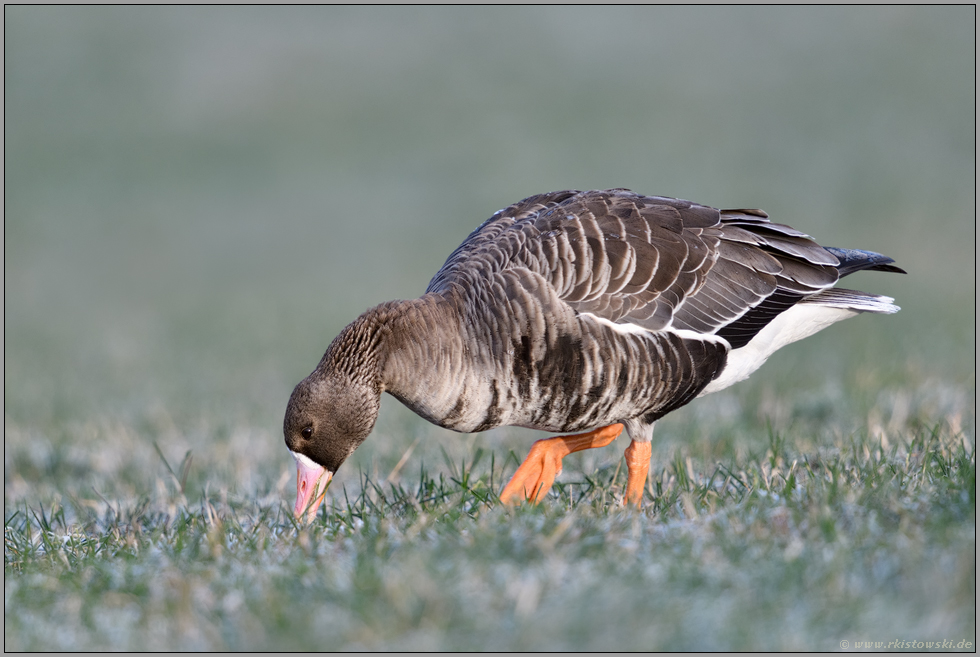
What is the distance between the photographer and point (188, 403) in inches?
418

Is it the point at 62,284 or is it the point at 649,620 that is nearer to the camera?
the point at 649,620

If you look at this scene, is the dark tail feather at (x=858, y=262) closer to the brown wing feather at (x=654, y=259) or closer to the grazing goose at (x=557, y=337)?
the brown wing feather at (x=654, y=259)

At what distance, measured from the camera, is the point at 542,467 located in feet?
17.6

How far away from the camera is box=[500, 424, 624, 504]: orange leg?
515 cm

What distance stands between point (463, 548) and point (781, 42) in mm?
30078

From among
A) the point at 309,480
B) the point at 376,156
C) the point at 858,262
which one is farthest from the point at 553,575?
the point at 376,156

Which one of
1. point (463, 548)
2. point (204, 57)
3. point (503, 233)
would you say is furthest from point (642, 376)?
point (204, 57)

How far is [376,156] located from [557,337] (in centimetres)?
2488

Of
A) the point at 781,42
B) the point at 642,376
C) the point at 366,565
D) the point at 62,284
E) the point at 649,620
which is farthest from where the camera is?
the point at 781,42

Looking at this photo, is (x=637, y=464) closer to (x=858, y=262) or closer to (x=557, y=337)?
(x=557, y=337)

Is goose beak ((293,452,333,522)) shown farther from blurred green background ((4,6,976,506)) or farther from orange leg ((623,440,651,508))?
A: blurred green background ((4,6,976,506))

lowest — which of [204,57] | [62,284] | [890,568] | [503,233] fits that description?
[62,284]

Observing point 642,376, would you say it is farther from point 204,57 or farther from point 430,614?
point 204,57

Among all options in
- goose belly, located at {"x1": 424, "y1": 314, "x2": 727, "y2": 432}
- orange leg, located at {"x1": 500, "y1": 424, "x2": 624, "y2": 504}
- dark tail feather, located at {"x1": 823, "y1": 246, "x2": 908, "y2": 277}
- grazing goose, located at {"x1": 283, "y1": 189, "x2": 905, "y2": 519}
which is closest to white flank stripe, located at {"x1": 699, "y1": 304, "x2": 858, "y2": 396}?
grazing goose, located at {"x1": 283, "y1": 189, "x2": 905, "y2": 519}
